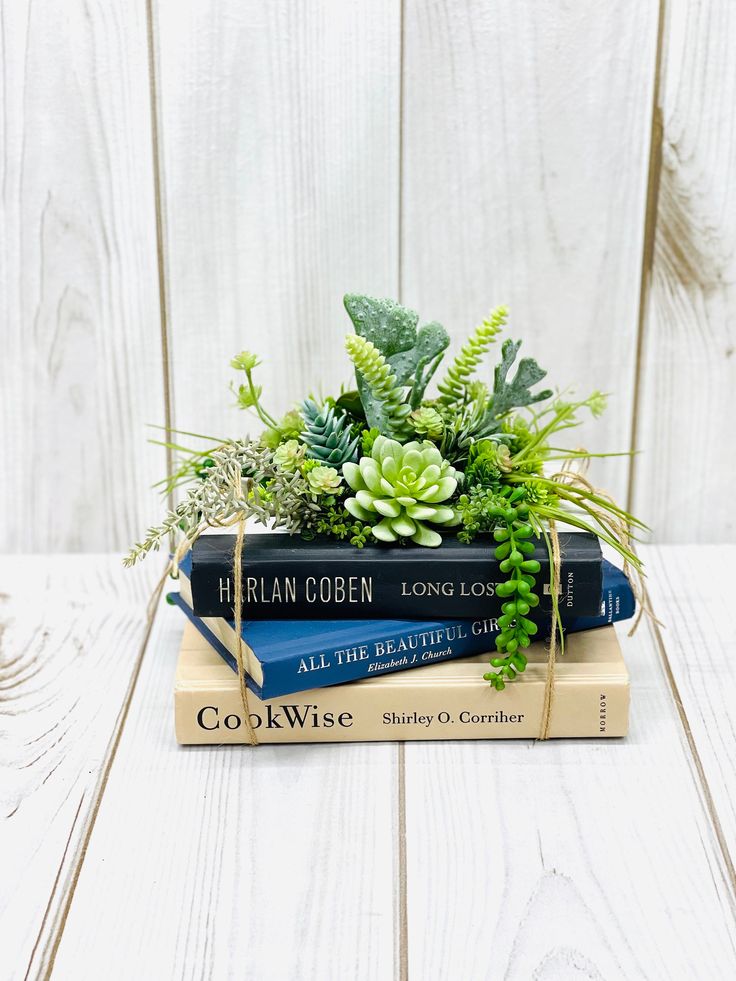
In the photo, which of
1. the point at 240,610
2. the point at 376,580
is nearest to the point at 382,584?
the point at 376,580

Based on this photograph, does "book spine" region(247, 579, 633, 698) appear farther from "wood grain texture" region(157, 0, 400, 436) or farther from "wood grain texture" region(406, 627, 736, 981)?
"wood grain texture" region(157, 0, 400, 436)

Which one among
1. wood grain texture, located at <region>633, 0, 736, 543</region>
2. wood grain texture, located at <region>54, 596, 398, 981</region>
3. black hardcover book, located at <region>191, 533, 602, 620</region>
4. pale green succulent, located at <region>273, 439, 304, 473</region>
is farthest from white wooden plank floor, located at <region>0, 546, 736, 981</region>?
wood grain texture, located at <region>633, 0, 736, 543</region>

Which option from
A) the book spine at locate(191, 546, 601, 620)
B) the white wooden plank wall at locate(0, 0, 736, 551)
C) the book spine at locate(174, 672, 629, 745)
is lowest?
the book spine at locate(174, 672, 629, 745)

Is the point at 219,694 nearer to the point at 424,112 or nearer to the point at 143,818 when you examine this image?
the point at 143,818

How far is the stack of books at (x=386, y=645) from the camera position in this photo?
2.54 ft

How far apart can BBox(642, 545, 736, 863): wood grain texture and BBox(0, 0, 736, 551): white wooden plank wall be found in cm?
11

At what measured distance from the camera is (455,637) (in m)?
0.80

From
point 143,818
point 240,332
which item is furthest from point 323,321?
point 143,818

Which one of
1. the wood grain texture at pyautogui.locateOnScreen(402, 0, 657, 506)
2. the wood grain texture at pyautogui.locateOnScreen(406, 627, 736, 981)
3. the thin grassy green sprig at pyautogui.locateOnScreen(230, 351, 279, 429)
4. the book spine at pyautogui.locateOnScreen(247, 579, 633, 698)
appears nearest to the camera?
the wood grain texture at pyautogui.locateOnScreen(406, 627, 736, 981)

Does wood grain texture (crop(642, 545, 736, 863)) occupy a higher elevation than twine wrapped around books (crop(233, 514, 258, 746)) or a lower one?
lower

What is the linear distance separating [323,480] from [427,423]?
4.0 inches

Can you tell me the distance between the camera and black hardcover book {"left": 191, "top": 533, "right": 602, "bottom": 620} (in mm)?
776

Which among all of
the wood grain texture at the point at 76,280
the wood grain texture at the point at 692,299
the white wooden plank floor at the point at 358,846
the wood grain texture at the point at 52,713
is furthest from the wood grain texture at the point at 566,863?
the wood grain texture at the point at 76,280

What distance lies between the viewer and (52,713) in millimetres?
842
